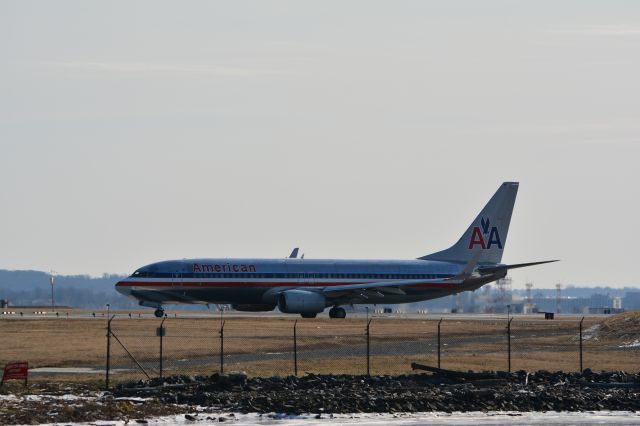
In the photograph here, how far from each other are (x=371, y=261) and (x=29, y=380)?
49.8 m

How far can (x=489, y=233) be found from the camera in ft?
304

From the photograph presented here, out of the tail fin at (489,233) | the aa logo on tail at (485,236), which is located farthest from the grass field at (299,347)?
the aa logo on tail at (485,236)

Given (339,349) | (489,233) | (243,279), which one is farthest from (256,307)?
(339,349)

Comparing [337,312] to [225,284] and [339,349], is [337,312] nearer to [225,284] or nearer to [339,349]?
[225,284]

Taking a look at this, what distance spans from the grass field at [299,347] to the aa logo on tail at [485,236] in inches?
502

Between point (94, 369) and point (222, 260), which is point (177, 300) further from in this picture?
point (94, 369)

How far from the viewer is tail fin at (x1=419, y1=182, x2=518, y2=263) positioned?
3634 inches

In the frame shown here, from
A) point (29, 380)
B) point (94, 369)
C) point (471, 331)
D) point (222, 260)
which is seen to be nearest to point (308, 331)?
point (471, 331)

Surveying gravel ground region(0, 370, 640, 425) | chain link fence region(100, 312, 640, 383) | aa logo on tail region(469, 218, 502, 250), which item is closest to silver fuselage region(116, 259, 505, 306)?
chain link fence region(100, 312, 640, 383)

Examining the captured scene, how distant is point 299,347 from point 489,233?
37750mm

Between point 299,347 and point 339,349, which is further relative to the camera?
point 299,347

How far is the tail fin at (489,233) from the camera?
92312mm

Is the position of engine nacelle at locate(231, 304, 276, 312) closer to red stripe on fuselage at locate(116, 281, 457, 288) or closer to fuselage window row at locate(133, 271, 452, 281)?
red stripe on fuselage at locate(116, 281, 457, 288)

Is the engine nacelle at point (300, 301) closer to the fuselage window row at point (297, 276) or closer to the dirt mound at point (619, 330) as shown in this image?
the fuselage window row at point (297, 276)
